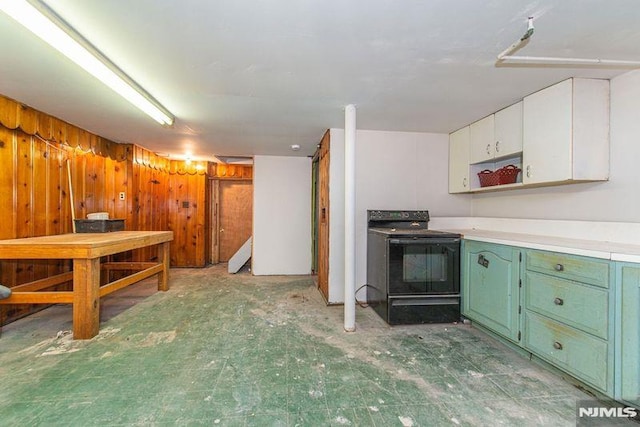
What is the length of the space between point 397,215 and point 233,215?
3977 mm

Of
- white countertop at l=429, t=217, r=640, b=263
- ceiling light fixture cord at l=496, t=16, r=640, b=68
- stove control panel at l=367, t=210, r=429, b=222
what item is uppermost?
ceiling light fixture cord at l=496, t=16, r=640, b=68

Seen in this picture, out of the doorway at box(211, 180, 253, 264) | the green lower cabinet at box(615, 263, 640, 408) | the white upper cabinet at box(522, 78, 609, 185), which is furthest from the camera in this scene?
the doorway at box(211, 180, 253, 264)

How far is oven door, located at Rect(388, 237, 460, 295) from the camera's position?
2.71 metres

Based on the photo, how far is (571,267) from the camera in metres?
1.74

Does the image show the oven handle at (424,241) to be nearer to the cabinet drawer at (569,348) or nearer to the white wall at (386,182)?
the white wall at (386,182)

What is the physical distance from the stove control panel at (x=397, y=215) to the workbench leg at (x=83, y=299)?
9.39 feet

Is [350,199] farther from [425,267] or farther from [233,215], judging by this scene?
[233,215]

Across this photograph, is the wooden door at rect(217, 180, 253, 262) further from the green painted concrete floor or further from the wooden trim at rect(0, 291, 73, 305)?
the wooden trim at rect(0, 291, 73, 305)

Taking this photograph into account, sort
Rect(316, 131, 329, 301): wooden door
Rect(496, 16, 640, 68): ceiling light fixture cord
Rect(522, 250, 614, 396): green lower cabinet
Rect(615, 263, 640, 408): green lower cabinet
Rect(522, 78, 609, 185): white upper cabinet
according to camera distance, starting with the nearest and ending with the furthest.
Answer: Rect(615, 263, 640, 408): green lower cabinet < Rect(522, 250, 614, 396): green lower cabinet < Rect(496, 16, 640, 68): ceiling light fixture cord < Rect(522, 78, 609, 185): white upper cabinet < Rect(316, 131, 329, 301): wooden door

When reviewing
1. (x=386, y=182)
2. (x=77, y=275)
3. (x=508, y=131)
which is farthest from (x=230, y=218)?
(x=508, y=131)

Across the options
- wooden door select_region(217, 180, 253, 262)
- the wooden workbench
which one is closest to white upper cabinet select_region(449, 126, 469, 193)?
the wooden workbench

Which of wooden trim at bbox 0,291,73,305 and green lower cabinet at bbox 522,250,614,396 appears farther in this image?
wooden trim at bbox 0,291,73,305

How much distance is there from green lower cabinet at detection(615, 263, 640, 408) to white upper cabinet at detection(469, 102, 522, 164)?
144 cm

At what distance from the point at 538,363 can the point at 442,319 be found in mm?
834
